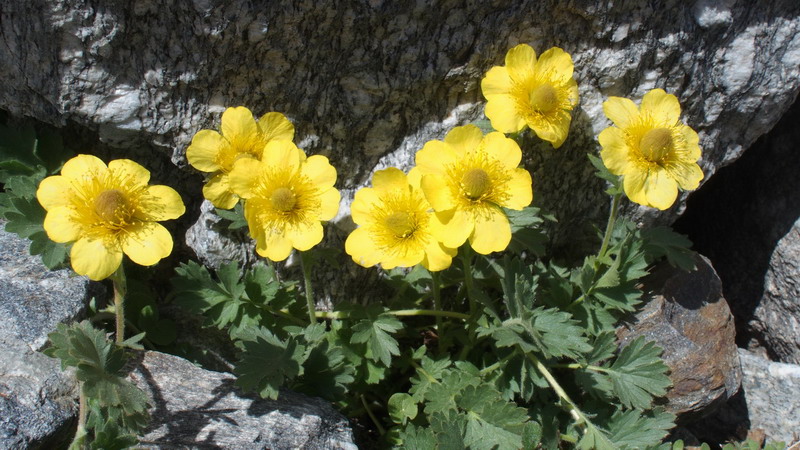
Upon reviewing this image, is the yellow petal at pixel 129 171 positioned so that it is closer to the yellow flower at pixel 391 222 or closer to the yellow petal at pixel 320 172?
the yellow petal at pixel 320 172

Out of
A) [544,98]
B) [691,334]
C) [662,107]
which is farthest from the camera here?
[691,334]

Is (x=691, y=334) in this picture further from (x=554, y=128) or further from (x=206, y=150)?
(x=206, y=150)

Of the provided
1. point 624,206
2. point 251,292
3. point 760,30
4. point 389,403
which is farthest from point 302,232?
point 760,30

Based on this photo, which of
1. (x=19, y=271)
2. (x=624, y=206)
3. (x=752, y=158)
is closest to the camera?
(x=19, y=271)

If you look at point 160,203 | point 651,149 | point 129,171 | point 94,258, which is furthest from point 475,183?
point 94,258

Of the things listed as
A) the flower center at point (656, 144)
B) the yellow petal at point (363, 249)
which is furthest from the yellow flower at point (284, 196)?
the flower center at point (656, 144)

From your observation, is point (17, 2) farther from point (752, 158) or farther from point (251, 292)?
point (752, 158)
